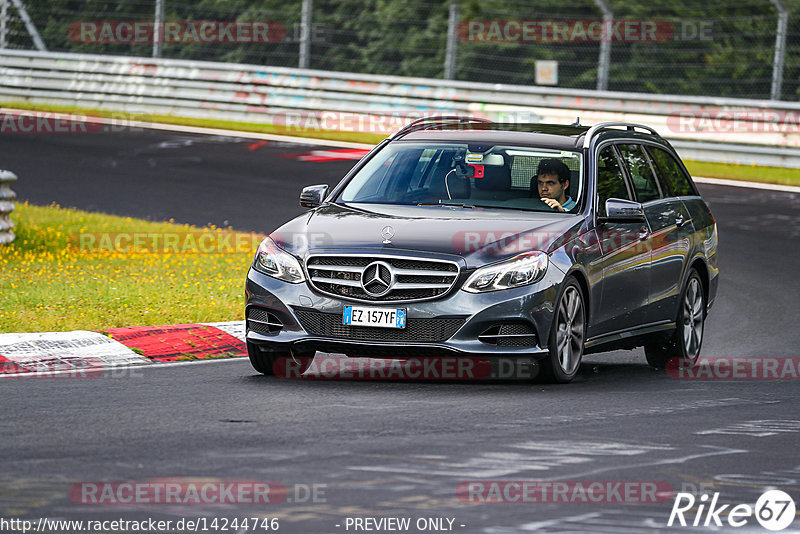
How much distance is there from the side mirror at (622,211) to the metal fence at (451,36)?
589 inches

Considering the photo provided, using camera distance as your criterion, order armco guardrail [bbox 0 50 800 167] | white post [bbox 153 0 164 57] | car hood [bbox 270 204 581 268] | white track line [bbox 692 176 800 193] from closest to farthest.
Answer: car hood [bbox 270 204 581 268]
white track line [bbox 692 176 800 193]
armco guardrail [bbox 0 50 800 167]
white post [bbox 153 0 164 57]

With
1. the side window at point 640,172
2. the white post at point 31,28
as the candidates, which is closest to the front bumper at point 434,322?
the side window at point 640,172

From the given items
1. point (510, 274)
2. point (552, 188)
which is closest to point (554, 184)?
point (552, 188)

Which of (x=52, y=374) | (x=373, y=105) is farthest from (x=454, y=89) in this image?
(x=52, y=374)

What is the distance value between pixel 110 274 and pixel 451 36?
1322cm

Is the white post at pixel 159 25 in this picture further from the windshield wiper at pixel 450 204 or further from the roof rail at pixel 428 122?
the windshield wiper at pixel 450 204

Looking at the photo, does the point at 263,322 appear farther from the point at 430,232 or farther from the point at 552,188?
the point at 552,188

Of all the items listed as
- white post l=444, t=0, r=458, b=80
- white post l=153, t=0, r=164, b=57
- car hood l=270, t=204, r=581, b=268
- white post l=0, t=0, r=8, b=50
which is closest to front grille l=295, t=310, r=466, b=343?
car hood l=270, t=204, r=581, b=268

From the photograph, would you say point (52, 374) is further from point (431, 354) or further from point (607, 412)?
point (607, 412)

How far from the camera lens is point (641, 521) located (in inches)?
234

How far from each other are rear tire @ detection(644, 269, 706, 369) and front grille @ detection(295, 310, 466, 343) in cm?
280

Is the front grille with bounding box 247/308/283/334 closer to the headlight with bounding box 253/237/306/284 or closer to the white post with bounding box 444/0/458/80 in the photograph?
the headlight with bounding box 253/237/306/284

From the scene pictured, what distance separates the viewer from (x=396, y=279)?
9.19 metres

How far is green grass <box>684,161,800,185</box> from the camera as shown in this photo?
2327 centimetres
